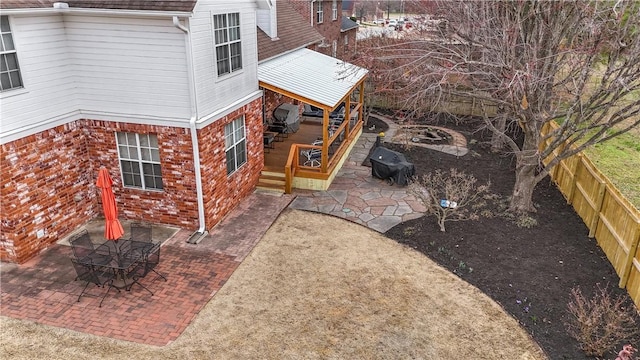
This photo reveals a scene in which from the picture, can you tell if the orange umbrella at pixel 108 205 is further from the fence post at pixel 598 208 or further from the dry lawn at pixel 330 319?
the fence post at pixel 598 208

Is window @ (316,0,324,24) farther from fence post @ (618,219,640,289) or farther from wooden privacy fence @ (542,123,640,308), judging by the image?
fence post @ (618,219,640,289)

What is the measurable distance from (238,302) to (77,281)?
3372 mm

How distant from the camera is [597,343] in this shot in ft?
23.9

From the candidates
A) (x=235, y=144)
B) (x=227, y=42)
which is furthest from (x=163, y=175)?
(x=227, y=42)

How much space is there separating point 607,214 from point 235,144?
366 inches

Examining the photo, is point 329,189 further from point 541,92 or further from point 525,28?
point 525,28

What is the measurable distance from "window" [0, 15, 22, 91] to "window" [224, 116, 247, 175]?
15.1ft

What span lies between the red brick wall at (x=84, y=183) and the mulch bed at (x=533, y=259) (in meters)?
4.89

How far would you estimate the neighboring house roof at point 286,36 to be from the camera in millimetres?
15597

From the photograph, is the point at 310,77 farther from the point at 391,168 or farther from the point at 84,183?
the point at 84,183

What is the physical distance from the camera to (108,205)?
27.8ft

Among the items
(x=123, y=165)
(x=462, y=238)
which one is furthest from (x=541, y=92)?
(x=123, y=165)

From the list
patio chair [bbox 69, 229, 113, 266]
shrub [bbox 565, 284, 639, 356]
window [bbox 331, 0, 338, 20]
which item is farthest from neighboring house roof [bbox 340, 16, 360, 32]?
shrub [bbox 565, 284, 639, 356]

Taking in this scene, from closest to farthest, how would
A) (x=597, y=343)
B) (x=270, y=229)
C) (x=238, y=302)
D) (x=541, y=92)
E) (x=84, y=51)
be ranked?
(x=597, y=343) < (x=238, y=302) < (x=84, y=51) < (x=541, y=92) < (x=270, y=229)
